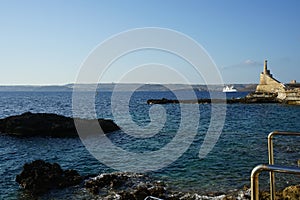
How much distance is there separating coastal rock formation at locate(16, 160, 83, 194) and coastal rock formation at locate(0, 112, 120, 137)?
14799 mm

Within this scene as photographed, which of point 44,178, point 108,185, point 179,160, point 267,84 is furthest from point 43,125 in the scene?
point 267,84

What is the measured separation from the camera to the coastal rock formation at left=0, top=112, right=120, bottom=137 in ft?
92.3

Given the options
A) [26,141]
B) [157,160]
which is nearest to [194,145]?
[157,160]

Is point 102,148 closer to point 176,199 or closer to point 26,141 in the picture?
point 26,141

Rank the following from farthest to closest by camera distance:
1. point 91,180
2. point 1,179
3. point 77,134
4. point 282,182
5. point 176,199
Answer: point 77,134
point 1,179
point 91,180
point 282,182
point 176,199

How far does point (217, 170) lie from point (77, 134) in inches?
674

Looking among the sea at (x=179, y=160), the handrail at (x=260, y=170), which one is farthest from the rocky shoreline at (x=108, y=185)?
the handrail at (x=260, y=170)

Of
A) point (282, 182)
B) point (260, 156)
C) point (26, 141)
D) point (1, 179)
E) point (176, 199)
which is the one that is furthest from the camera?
point (26, 141)

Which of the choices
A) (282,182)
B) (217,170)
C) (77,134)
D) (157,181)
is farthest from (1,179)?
(77,134)

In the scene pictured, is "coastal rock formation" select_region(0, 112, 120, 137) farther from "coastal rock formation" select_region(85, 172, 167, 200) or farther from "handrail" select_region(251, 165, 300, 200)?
"handrail" select_region(251, 165, 300, 200)

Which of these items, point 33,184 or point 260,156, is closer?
point 33,184

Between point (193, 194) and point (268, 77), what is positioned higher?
point (268, 77)

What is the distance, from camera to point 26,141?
25141 mm

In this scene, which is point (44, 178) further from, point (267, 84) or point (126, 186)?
point (267, 84)
